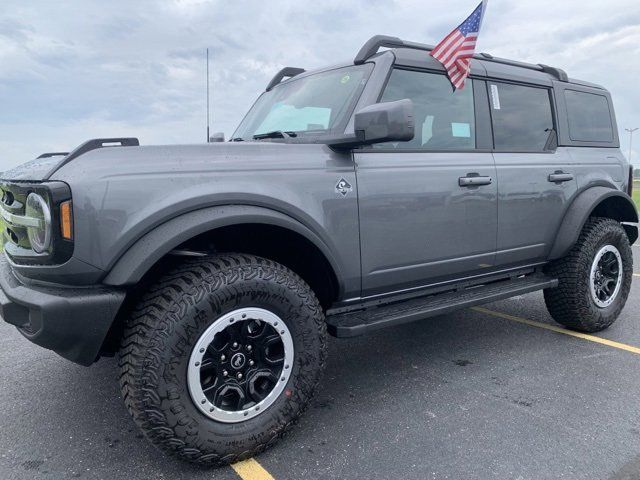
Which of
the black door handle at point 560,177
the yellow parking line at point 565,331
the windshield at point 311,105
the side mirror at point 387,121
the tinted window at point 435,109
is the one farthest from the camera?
the yellow parking line at point 565,331

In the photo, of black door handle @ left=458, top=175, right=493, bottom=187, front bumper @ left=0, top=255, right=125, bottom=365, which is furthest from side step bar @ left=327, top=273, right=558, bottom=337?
front bumper @ left=0, top=255, right=125, bottom=365

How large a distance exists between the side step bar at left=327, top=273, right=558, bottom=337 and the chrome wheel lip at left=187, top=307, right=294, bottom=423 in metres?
0.41

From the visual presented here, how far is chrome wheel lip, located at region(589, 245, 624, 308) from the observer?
4016mm

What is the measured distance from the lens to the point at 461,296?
3.33 meters

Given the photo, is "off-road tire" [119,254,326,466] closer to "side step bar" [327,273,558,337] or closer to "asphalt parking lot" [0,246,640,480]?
"asphalt parking lot" [0,246,640,480]

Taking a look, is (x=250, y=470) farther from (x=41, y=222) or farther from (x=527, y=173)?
(x=527, y=173)

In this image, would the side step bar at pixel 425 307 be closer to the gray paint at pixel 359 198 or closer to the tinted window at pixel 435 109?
the gray paint at pixel 359 198

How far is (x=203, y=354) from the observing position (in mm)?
2150

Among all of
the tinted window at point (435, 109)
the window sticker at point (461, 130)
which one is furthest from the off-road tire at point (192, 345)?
the window sticker at point (461, 130)

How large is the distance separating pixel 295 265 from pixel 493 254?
1.51 m

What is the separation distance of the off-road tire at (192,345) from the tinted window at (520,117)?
6.81ft

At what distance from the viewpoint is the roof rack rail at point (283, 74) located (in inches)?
153

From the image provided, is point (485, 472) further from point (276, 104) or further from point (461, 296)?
point (276, 104)

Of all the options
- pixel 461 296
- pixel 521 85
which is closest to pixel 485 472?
pixel 461 296
